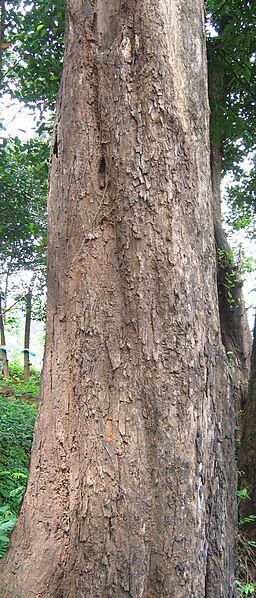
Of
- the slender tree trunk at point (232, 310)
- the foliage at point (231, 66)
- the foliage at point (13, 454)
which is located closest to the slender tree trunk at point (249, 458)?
the foliage at point (13, 454)

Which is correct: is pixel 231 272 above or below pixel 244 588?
above

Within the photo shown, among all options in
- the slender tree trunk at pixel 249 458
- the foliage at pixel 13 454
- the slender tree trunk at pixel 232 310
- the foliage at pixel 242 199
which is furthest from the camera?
the foliage at pixel 242 199

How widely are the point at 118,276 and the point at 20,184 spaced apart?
294 inches

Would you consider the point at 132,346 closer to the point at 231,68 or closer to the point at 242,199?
the point at 231,68

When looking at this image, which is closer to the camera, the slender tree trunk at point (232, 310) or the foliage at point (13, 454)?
the foliage at point (13, 454)

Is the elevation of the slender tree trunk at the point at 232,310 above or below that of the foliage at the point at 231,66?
below

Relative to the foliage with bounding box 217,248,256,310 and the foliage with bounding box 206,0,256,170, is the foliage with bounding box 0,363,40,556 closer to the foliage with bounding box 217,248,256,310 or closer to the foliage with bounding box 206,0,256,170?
the foliage with bounding box 217,248,256,310

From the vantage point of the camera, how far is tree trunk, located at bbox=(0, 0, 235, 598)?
5.87ft

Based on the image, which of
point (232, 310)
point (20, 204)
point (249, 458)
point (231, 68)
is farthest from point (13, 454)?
point (20, 204)

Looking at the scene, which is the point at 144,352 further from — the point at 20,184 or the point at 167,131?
the point at 20,184

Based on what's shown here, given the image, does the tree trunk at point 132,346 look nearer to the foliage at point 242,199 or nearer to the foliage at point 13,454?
the foliage at point 13,454

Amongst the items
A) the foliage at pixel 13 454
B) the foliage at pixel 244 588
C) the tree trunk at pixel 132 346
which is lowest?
the foliage at pixel 244 588

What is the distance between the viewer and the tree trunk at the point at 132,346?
1.79 meters

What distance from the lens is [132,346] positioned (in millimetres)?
1909
